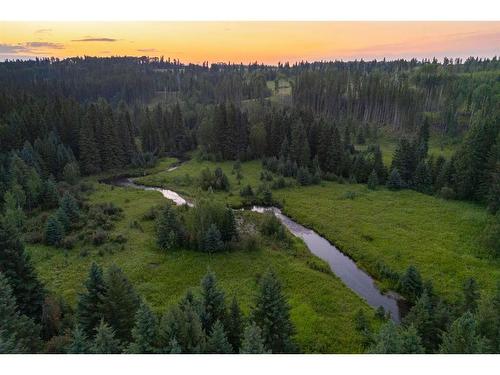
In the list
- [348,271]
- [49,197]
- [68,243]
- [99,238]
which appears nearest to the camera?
[348,271]

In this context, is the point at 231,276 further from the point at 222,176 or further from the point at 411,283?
the point at 222,176

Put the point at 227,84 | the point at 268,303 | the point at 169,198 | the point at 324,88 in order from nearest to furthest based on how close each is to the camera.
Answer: the point at 268,303, the point at 169,198, the point at 324,88, the point at 227,84

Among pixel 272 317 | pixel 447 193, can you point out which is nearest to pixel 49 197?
pixel 272 317

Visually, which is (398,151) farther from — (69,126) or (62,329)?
(69,126)

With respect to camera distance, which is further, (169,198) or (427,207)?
(169,198)

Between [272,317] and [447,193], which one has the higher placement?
[272,317]

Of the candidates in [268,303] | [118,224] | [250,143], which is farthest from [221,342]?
[250,143]
